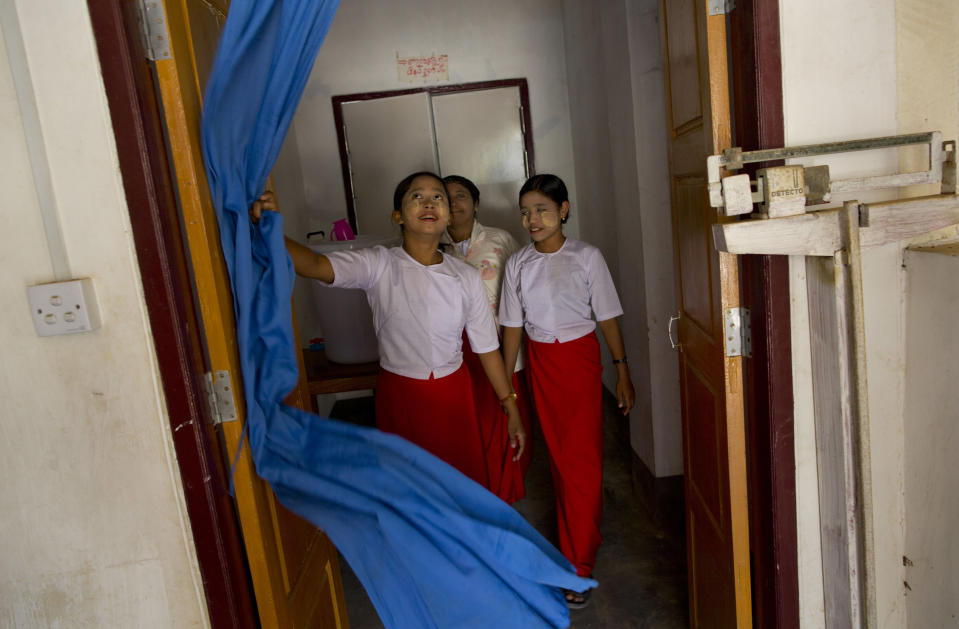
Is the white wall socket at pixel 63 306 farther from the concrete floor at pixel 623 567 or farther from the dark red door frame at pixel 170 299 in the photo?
the concrete floor at pixel 623 567

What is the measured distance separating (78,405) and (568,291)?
1574 mm

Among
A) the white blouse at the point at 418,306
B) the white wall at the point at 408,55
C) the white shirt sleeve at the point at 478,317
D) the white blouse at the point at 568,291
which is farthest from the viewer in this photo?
the white wall at the point at 408,55

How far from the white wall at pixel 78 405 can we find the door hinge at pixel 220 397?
97 mm

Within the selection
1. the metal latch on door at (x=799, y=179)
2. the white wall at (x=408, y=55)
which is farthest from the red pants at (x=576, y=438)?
the white wall at (x=408, y=55)

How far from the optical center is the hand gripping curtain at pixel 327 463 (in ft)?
4.09

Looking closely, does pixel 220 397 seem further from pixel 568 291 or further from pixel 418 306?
pixel 568 291

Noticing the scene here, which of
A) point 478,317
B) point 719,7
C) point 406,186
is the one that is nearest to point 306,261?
point 406,186

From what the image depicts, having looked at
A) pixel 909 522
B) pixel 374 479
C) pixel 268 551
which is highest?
pixel 374 479

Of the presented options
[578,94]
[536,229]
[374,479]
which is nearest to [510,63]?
[578,94]

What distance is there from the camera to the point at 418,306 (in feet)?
6.59

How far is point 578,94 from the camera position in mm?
3783

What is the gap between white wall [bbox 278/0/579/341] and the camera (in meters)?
4.14

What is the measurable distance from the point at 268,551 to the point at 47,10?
3.66ft

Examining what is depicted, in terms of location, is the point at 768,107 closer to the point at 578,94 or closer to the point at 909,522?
the point at 909,522
